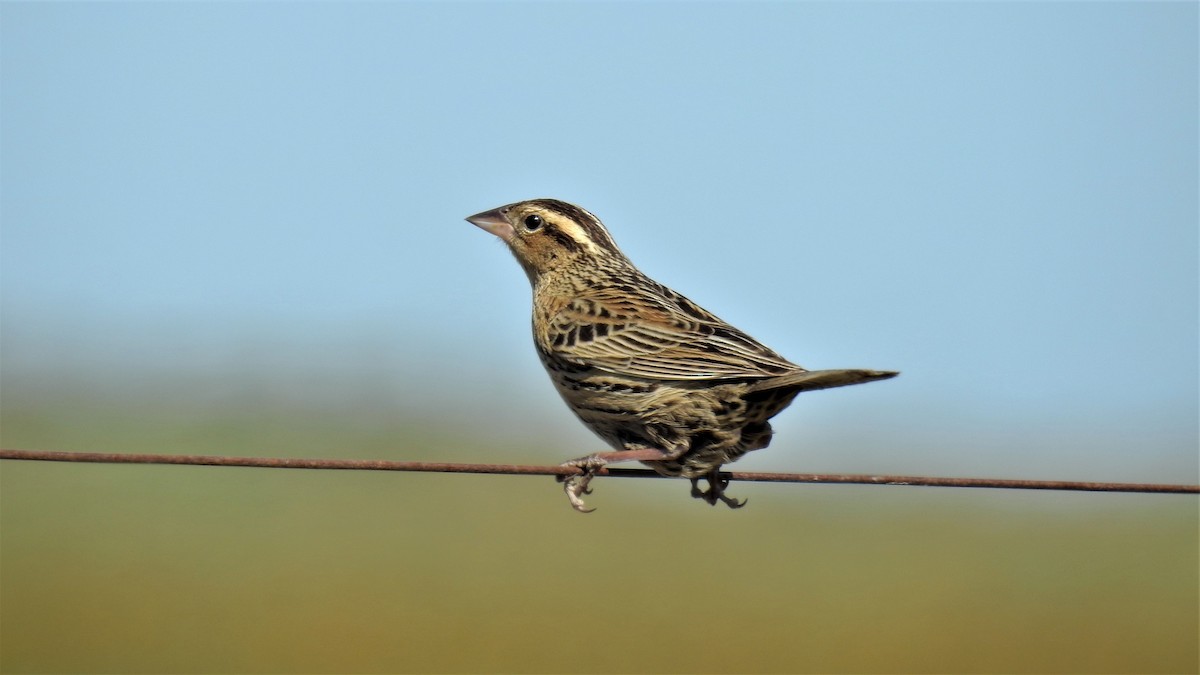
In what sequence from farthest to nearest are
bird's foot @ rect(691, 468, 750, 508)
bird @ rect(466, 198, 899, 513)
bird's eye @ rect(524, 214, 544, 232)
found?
1. bird's eye @ rect(524, 214, 544, 232)
2. bird's foot @ rect(691, 468, 750, 508)
3. bird @ rect(466, 198, 899, 513)

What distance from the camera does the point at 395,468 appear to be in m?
5.68

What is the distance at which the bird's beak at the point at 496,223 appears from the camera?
9953 millimetres

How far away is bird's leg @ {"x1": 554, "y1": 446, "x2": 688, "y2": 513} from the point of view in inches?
300

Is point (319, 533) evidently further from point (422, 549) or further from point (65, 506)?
point (65, 506)

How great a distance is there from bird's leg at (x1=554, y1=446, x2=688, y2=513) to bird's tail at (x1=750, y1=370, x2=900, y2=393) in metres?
0.66

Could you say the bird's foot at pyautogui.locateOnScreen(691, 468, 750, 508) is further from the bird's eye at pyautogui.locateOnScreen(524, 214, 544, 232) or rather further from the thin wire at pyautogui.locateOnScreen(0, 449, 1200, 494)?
the bird's eye at pyautogui.locateOnScreen(524, 214, 544, 232)

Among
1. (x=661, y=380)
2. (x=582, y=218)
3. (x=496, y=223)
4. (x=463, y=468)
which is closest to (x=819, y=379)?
(x=661, y=380)

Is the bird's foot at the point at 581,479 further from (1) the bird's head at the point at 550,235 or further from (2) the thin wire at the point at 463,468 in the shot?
(1) the bird's head at the point at 550,235

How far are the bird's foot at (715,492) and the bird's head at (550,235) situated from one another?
6.30 ft

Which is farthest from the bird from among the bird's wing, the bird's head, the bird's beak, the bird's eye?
the bird's beak

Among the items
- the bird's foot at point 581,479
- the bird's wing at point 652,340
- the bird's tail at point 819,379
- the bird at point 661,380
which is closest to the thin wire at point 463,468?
the bird's tail at point 819,379

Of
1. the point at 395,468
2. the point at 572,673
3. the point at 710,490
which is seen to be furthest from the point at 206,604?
the point at 395,468

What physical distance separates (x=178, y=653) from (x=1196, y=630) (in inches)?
830

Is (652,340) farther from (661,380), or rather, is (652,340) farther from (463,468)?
(463,468)
